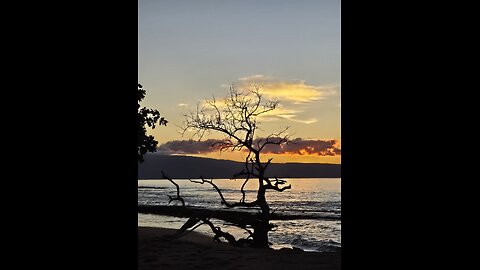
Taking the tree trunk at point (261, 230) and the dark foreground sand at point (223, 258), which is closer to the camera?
the dark foreground sand at point (223, 258)

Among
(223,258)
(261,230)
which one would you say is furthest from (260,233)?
(223,258)

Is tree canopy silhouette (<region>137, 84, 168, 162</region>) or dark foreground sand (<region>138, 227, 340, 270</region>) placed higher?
tree canopy silhouette (<region>137, 84, 168, 162</region>)

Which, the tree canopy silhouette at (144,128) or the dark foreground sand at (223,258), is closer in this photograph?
the dark foreground sand at (223,258)

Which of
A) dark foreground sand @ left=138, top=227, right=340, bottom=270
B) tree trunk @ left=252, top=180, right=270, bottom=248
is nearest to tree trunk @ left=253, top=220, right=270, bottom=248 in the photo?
tree trunk @ left=252, top=180, right=270, bottom=248

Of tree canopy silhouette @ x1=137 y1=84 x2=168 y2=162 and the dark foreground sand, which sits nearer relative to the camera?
the dark foreground sand

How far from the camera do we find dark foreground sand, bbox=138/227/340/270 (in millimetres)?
7910

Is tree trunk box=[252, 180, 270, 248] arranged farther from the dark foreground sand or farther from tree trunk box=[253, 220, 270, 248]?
the dark foreground sand

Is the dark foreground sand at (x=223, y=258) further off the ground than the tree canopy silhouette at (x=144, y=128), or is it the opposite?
the tree canopy silhouette at (x=144, y=128)

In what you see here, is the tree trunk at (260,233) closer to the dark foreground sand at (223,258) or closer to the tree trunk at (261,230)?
the tree trunk at (261,230)

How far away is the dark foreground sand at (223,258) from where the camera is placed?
26.0 ft

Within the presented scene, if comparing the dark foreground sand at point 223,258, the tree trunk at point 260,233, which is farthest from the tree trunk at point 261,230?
the dark foreground sand at point 223,258

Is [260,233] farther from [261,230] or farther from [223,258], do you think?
[223,258]

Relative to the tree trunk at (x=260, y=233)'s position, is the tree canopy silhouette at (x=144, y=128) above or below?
above

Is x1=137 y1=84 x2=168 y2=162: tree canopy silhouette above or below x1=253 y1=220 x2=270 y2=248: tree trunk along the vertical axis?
above
